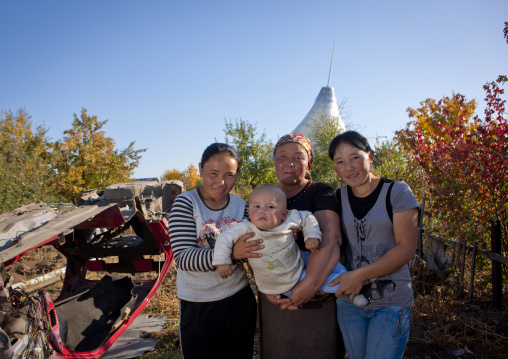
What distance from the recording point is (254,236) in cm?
197

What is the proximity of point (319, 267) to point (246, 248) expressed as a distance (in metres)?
0.45

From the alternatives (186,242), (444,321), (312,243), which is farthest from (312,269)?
(444,321)

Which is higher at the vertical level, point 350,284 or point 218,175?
point 218,175

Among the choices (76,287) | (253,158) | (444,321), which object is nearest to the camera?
(444,321)

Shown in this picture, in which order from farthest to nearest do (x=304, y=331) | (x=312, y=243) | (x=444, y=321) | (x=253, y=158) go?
1. (x=253, y=158)
2. (x=444, y=321)
3. (x=304, y=331)
4. (x=312, y=243)

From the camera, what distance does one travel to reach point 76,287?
468 centimetres

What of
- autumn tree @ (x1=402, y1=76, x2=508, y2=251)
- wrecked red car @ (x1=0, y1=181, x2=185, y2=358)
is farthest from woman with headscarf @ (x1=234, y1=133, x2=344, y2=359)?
autumn tree @ (x1=402, y1=76, x2=508, y2=251)

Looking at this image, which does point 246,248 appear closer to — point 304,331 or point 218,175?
point 218,175

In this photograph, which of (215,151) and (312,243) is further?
(215,151)

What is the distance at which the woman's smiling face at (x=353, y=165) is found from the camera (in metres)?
2.15

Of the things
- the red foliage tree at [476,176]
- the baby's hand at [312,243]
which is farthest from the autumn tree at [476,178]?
the baby's hand at [312,243]

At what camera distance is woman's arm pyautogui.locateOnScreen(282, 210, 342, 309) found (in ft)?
6.39

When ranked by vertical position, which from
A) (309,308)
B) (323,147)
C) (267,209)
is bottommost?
(309,308)

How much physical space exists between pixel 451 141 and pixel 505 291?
2.22m
